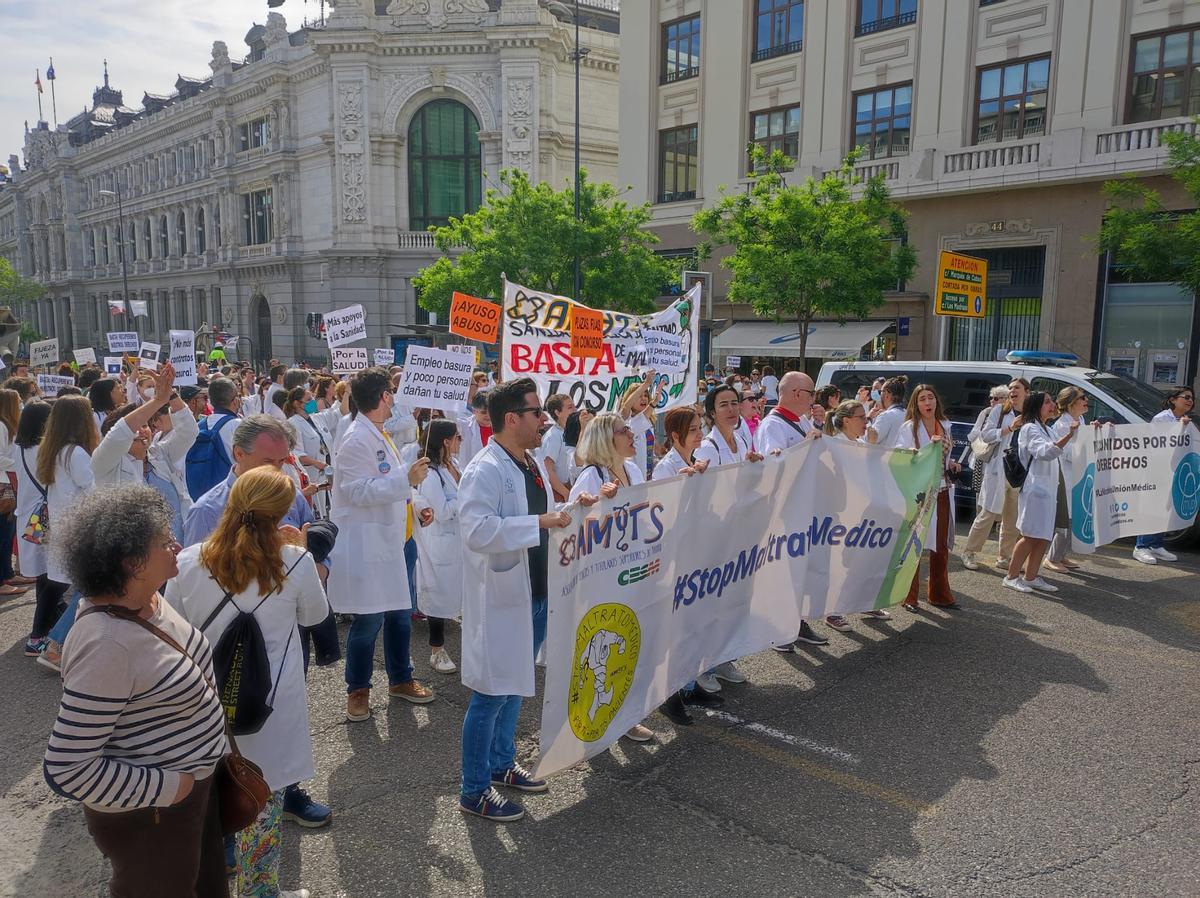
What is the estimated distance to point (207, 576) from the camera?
10.4ft

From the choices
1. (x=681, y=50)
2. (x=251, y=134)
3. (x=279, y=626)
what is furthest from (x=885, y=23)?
(x=251, y=134)

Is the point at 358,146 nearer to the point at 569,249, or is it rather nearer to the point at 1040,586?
the point at 569,249

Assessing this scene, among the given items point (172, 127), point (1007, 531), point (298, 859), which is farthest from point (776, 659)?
point (172, 127)

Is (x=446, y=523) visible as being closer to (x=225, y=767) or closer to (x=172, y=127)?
(x=225, y=767)

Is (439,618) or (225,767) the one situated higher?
(225,767)

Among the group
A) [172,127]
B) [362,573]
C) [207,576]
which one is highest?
[172,127]

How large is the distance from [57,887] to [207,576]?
1889mm

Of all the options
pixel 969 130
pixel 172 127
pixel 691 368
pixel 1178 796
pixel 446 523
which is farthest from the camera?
pixel 172 127

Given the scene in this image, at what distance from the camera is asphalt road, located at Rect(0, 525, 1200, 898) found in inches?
150

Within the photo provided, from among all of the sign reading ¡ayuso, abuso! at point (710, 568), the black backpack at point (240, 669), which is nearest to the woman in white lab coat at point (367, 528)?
the sign reading ¡ayuso, abuso! at point (710, 568)

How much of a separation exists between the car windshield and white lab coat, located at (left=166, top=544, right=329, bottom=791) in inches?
410

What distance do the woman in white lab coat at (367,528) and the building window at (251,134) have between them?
170 feet

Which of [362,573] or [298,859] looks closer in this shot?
[298,859]

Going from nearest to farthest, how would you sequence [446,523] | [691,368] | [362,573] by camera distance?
[362,573], [446,523], [691,368]
